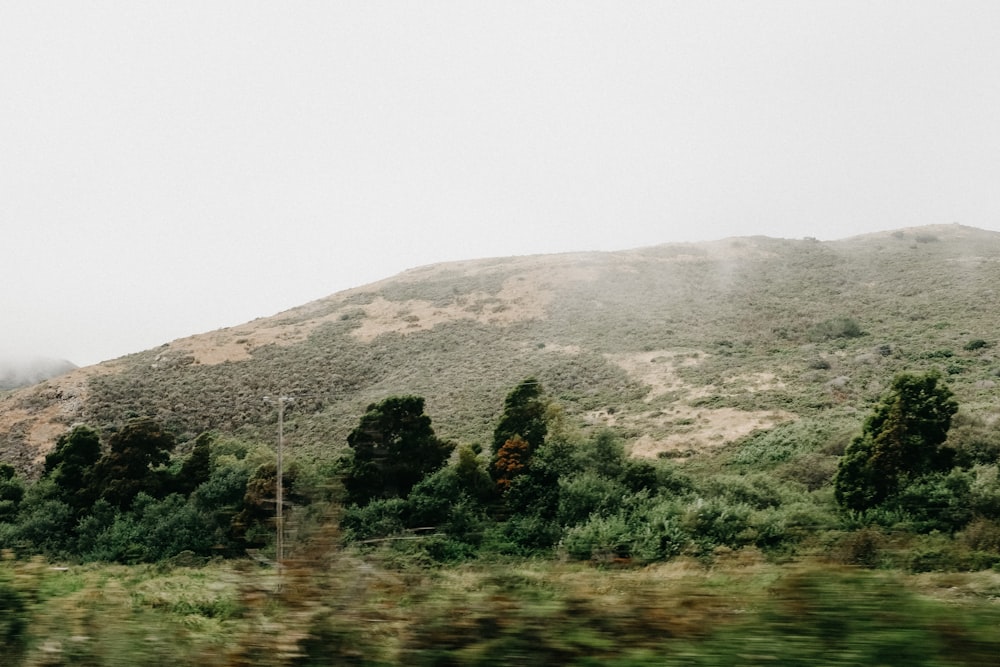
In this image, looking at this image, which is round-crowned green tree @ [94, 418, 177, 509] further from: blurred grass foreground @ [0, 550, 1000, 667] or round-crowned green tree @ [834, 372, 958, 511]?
round-crowned green tree @ [834, 372, 958, 511]

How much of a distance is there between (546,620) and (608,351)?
1630 inches

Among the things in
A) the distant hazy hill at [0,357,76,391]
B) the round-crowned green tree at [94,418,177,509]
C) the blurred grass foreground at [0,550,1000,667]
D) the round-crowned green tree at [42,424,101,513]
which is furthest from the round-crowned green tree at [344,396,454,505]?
the distant hazy hill at [0,357,76,391]

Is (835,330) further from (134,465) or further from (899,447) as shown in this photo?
(134,465)

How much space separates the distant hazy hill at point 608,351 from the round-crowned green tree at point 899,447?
3828 mm

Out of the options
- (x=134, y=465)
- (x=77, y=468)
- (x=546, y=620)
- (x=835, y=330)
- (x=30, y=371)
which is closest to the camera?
(x=546, y=620)

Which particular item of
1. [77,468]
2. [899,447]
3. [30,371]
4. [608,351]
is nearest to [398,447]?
[77,468]

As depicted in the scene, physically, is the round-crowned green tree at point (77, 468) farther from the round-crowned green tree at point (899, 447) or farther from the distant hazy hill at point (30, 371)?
the distant hazy hill at point (30, 371)

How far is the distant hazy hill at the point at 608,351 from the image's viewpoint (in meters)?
31.2

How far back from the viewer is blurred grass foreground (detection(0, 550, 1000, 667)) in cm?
244

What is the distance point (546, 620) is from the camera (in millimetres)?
2803

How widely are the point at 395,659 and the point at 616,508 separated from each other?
17.0 m

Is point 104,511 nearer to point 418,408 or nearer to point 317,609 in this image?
point 418,408

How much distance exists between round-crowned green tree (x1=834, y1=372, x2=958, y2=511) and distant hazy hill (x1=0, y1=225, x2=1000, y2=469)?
3.83m

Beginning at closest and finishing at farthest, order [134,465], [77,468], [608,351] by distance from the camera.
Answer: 1. [134,465]
2. [77,468]
3. [608,351]
